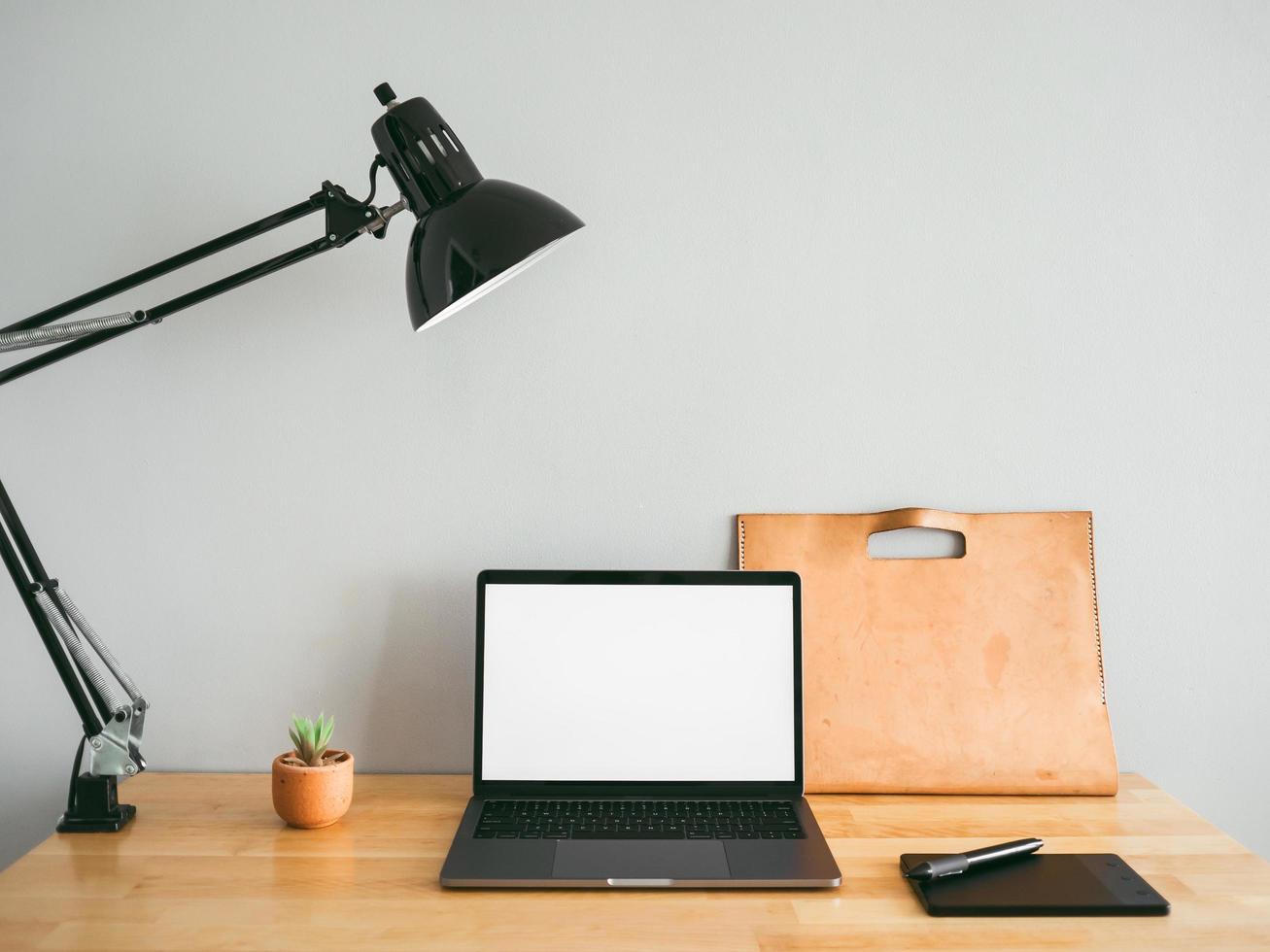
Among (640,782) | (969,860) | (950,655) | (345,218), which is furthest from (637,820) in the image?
(345,218)

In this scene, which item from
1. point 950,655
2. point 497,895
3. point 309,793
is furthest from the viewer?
point 950,655

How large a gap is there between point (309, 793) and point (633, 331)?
0.62 m

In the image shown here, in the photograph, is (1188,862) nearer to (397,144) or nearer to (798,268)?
(798,268)

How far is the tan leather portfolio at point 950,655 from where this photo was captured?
1.03m

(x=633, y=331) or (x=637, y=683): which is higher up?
(x=633, y=331)

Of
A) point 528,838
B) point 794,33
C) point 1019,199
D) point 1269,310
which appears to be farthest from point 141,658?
point 1269,310

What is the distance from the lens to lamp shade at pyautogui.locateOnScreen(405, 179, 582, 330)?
2.61 feet

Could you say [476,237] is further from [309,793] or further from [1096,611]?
[1096,611]

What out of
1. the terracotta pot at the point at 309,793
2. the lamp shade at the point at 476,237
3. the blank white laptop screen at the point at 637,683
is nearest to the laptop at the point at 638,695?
the blank white laptop screen at the point at 637,683

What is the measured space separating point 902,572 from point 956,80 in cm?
59

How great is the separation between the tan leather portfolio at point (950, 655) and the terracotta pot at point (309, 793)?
1.69ft

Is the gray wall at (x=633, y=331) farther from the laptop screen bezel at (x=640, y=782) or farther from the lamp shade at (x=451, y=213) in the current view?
the lamp shade at (x=451, y=213)

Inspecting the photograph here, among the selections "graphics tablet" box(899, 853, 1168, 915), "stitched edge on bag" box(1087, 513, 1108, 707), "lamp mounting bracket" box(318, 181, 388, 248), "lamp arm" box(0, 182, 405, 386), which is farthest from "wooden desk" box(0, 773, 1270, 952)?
"lamp mounting bracket" box(318, 181, 388, 248)

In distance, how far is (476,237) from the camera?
2.61ft
